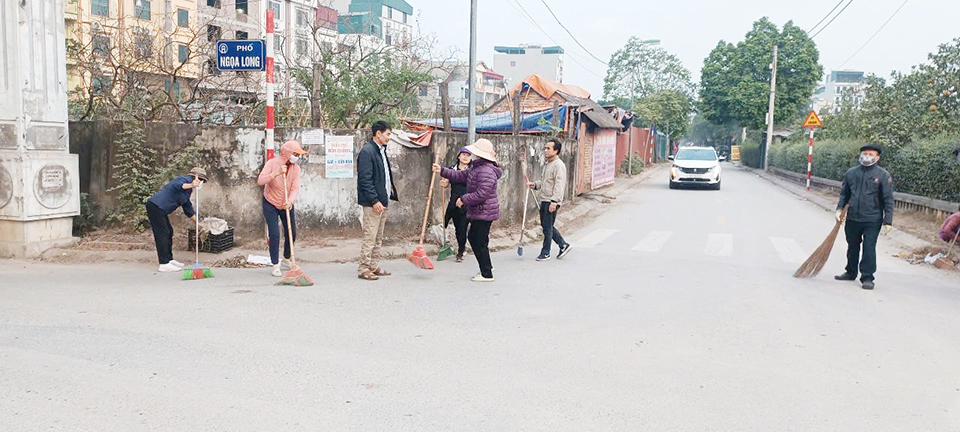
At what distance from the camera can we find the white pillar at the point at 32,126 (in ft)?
30.2

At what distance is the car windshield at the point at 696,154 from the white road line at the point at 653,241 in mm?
13849

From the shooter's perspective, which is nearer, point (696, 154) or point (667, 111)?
point (696, 154)

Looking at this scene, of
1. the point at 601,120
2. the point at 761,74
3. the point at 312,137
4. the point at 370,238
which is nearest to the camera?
the point at 370,238

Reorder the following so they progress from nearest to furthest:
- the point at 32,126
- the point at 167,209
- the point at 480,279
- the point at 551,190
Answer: the point at 480,279
the point at 167,209
the point at 32,126
the point at 551,190

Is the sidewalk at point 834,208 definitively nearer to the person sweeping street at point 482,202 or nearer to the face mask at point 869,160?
the face mask at point 869,160

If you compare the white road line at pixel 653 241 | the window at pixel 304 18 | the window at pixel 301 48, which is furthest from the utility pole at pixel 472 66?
the window at pixel 301 48

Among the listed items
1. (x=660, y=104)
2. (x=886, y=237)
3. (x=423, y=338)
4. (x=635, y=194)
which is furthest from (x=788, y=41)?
(x=423, y=338)

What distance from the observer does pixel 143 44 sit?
12.1m

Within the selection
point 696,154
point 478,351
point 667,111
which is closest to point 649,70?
point 667,111

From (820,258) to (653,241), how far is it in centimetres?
361

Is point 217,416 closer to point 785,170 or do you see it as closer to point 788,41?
point 785,170

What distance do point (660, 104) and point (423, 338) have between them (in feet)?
161

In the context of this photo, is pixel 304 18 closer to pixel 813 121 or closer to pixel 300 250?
pixel 300 250

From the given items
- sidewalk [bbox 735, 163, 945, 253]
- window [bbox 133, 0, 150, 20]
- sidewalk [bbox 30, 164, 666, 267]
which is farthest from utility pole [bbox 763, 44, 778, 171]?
sidewalk [bbox 30, 164, 666, 267]
